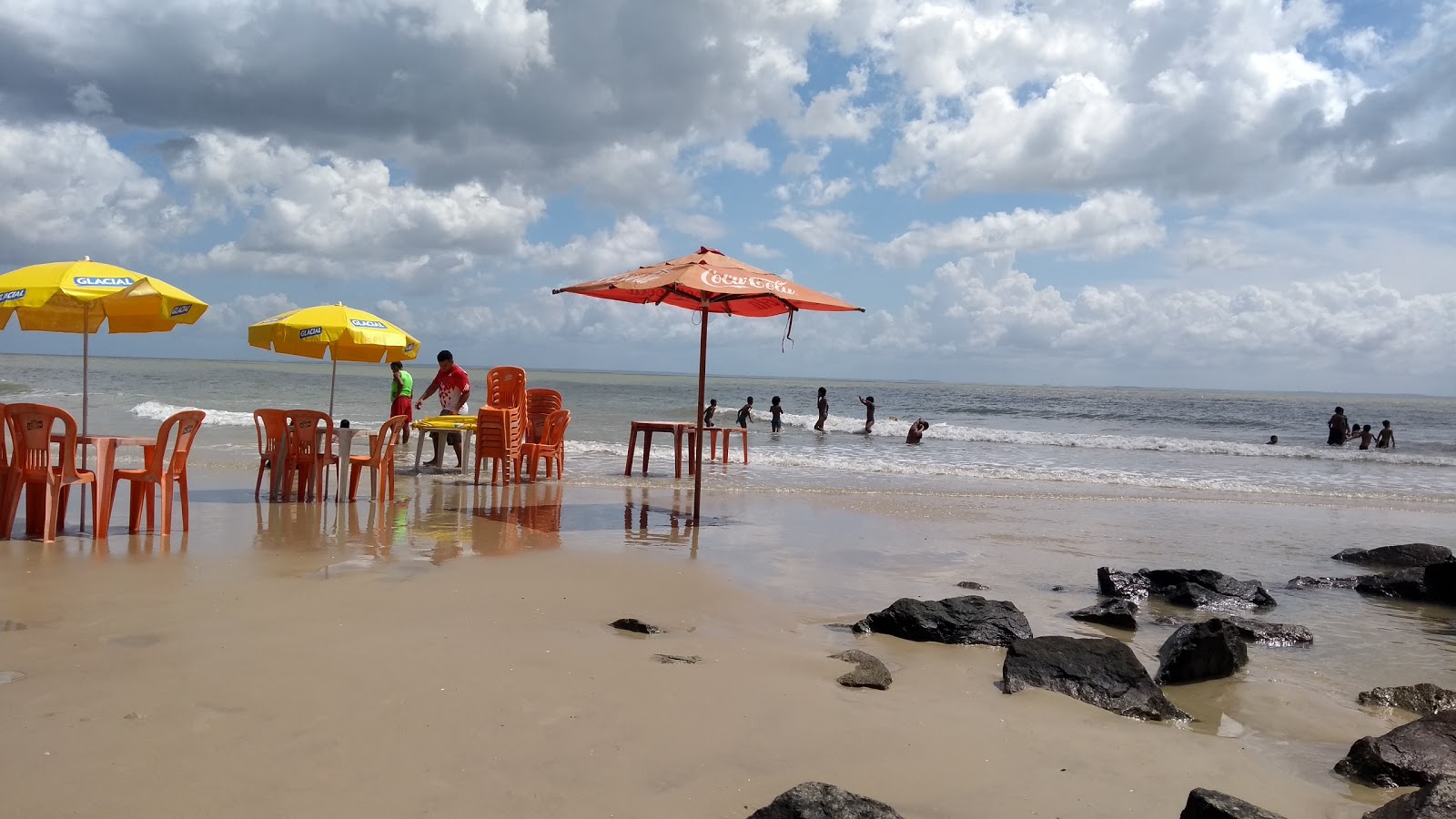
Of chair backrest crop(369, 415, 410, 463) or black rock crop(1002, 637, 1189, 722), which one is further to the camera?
chair backrest crop(369, 415, 410, 463)

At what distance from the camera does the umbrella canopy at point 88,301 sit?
27.3 feet

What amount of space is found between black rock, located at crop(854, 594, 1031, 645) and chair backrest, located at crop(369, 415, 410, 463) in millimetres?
5786

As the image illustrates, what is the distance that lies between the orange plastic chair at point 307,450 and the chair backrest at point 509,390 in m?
2.31

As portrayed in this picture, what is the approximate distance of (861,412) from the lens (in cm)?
4850

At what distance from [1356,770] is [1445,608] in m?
4.51

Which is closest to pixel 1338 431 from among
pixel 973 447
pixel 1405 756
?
pixel 973 447

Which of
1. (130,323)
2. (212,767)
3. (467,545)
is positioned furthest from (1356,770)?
(130,323)

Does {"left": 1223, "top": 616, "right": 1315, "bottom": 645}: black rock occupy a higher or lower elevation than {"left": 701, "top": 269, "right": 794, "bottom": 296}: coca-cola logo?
lower

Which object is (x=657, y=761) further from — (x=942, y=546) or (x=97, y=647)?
(x=942, y=546)

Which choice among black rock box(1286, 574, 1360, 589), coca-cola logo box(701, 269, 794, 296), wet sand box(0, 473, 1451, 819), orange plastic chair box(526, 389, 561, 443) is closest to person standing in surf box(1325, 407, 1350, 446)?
black rock box(1286, 574, 1360, 589)

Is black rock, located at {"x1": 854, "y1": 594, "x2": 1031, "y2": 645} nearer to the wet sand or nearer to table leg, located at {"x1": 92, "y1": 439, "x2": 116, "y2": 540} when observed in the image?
the wet sand

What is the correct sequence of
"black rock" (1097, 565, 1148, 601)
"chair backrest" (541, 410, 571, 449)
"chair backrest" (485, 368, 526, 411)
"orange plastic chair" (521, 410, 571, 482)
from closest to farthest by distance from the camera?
"black rock" (1097, 565, 1148, 601), "chair backrest" (485, 368, 526, 411), "orange plastic chair" (521, 410, 571, 482), "chair backrest" (541, 410, 571, 449)

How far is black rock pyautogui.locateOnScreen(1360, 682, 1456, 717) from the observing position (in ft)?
15.5

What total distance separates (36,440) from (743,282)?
5.81m
